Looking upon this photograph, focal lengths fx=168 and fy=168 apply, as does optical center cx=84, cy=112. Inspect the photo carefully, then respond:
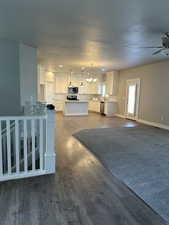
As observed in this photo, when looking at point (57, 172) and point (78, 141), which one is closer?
point (57, 172)

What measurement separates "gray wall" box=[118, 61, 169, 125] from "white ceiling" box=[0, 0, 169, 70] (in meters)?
2.60

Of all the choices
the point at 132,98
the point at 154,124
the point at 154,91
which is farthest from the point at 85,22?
the point at 132,98

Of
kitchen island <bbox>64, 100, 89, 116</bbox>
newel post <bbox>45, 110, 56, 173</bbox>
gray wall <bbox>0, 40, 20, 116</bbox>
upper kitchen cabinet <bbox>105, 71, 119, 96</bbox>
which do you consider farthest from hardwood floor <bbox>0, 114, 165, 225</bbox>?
upper kitchen cabinet <bbox>105, 71, 119, 96</bbox>

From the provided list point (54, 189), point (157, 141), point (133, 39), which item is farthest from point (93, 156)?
point (133, 39)

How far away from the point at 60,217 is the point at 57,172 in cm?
108

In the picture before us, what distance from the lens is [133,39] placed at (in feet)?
13.0

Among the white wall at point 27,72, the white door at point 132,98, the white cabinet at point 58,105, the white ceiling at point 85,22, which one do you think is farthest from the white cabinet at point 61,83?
the white ceiling at point 85,22

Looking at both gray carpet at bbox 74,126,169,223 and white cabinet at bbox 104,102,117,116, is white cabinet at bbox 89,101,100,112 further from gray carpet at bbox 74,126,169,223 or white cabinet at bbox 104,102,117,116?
gray carpet at bbox 74,126,169,223

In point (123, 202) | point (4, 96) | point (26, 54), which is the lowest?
point (123, 202)

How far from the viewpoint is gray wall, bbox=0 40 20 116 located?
4.44 meters

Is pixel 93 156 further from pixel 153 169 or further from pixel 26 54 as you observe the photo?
pixel 26 54

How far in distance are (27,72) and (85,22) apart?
2.54 meters

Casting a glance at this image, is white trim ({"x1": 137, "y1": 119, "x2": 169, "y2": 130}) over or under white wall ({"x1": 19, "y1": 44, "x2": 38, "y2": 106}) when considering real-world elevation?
under

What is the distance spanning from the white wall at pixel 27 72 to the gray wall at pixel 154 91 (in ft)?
15.8
